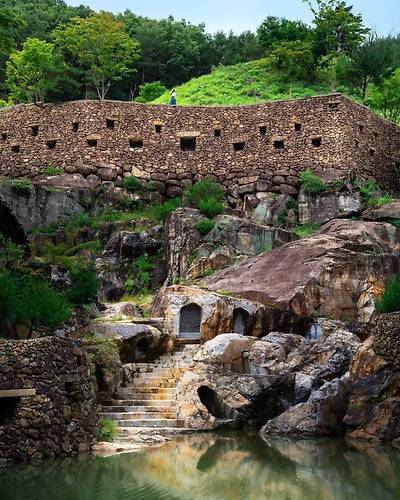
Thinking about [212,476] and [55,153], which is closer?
[212,476]

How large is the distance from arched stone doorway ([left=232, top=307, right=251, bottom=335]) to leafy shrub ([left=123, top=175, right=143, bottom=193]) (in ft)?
40.1

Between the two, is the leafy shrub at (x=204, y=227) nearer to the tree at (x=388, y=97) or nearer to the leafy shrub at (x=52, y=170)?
the leafy shrub at (x=52, y=170)

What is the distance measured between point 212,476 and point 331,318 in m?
11.0

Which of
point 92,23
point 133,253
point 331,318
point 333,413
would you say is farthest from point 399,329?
point 92,23

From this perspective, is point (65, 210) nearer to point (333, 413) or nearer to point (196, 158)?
point (196, 158)

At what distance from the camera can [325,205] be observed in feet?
99.2

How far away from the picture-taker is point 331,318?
2148 cm

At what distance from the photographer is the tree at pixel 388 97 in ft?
133

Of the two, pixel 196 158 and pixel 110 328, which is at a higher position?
pixel 196 158

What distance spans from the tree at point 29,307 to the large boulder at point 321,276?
7094 mm

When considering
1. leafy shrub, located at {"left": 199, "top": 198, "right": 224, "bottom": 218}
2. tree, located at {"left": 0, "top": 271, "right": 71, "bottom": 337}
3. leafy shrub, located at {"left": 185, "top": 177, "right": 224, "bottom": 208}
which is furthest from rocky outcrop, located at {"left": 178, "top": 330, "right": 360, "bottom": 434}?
leafy shrub, located at {"left": 185, "top": 177, "right": 224, "bottom": 208}

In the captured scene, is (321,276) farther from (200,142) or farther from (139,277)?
(200,142)

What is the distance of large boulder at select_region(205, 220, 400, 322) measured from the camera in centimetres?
2198

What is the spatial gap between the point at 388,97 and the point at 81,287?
26654mm
